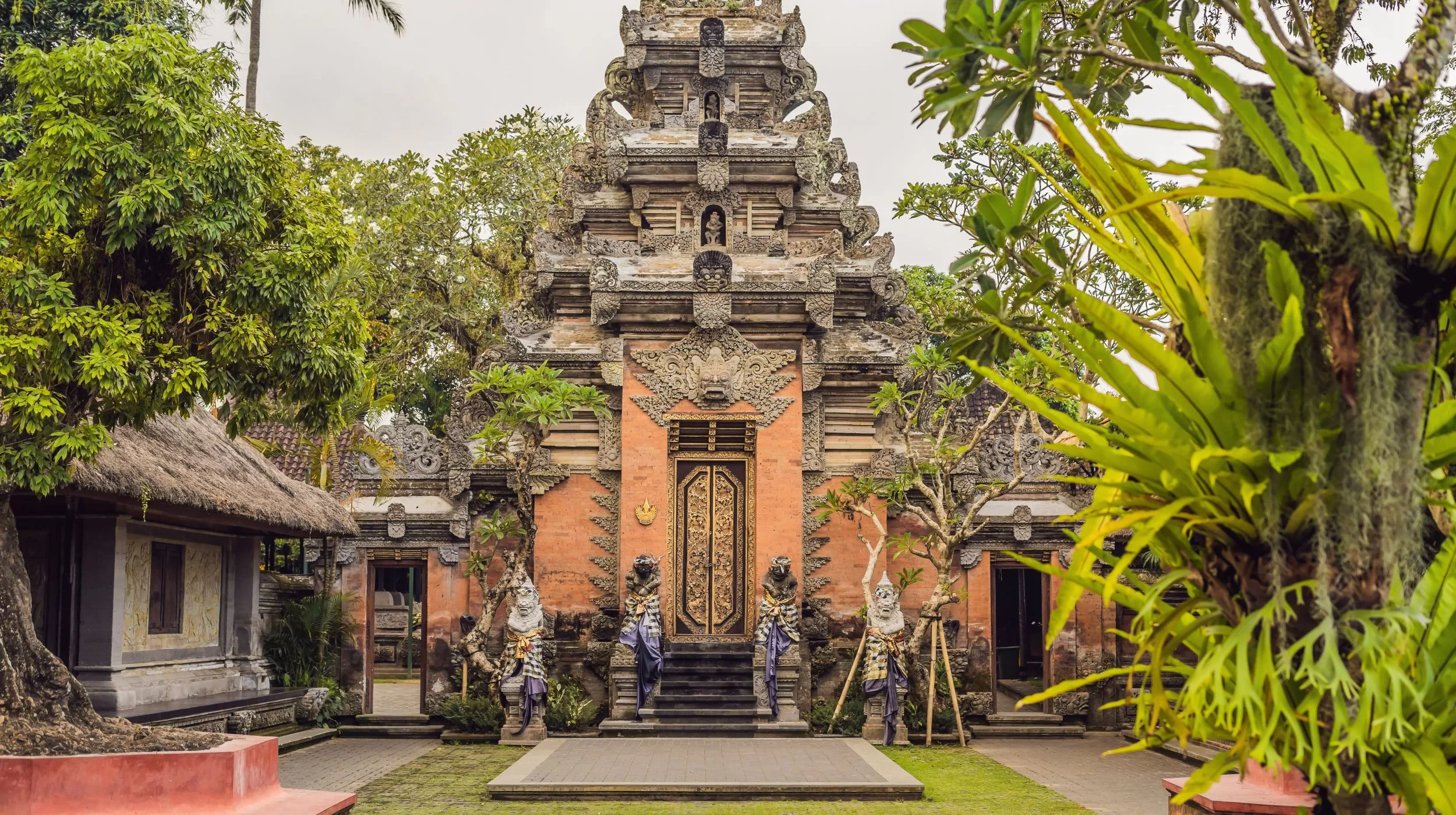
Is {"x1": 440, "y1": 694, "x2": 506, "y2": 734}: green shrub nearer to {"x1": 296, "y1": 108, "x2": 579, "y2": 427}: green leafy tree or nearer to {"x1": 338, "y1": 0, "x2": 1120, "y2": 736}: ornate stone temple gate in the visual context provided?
{"x1": 338, "y1": 0, "x2": 1120, "y2": 736}: ornate stone temple gate

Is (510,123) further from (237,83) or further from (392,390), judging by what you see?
(237,83)

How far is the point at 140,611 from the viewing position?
42.2 ft

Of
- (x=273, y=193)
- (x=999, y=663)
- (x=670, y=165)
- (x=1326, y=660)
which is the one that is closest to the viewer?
(x=1326, y=660)

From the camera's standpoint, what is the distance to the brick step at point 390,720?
15.4 meters

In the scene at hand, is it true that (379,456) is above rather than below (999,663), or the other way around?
above

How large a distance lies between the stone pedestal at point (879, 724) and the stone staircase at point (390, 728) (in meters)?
4.96

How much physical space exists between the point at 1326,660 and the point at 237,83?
25.3ft

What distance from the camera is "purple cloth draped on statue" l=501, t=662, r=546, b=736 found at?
14.1m

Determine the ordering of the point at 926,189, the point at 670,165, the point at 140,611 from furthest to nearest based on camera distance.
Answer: the point at 670,165, the point at 926,189, the point at 140,611

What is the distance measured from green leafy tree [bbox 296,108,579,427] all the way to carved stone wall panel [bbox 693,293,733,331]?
7274 millimetres

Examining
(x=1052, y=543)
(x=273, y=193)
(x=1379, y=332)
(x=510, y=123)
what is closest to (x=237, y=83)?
(x=273, y=193)

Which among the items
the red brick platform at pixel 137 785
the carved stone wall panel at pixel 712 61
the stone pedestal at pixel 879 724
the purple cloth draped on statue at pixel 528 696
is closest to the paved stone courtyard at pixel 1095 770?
the stone pedestal at pixel 879 724

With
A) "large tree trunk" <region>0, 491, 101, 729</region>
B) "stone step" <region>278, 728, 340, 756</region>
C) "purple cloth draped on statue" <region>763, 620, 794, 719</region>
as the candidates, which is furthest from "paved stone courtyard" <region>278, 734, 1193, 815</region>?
"large tree trunk" <region>0, 491, 101, 729</region>

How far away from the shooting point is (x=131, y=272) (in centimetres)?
816
